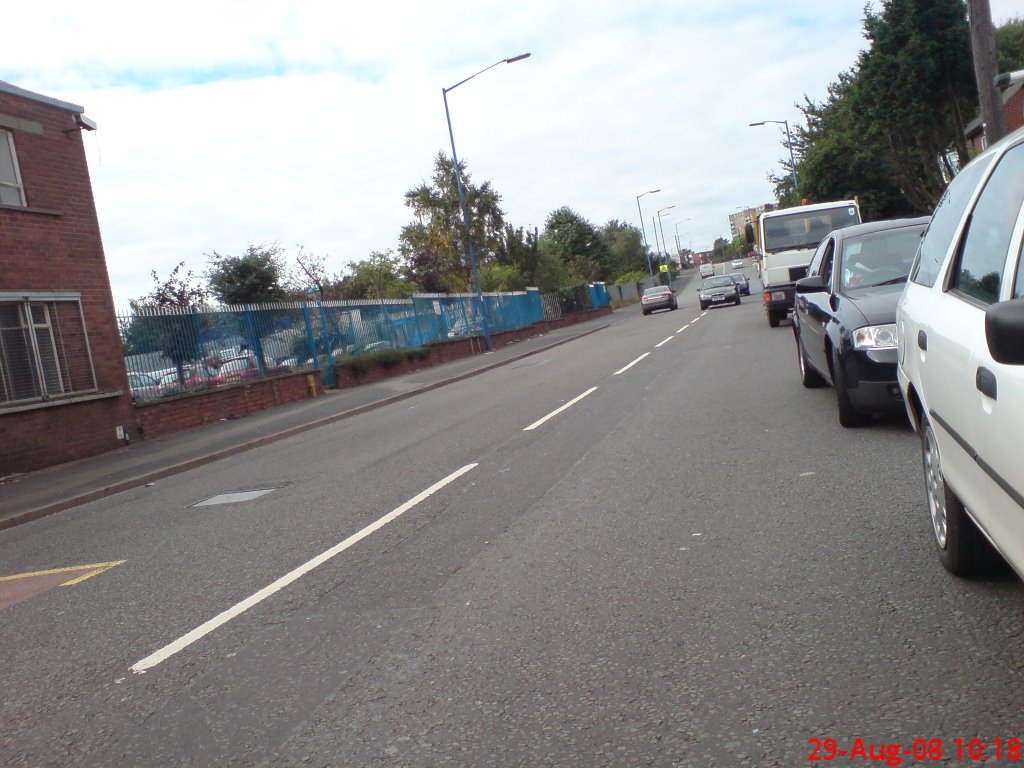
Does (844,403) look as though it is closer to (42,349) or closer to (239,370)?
(42,349)

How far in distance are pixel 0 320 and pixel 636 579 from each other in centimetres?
1326

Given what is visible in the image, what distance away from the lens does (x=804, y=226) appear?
2205 centimetres

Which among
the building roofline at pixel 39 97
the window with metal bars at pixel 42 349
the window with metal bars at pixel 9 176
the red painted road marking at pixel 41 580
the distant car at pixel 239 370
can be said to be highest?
the building roofline at pixel 39 97

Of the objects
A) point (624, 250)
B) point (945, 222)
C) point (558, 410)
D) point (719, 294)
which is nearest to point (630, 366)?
point (558, 410)

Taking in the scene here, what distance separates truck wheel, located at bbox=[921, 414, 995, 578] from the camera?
12.8 ft

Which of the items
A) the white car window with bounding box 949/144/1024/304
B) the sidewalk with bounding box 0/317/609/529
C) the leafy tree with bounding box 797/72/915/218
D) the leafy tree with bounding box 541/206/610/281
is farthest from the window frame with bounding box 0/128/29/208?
the leafy tree with bounding box 541/206/610/281

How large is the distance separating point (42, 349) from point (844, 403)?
1287 cm

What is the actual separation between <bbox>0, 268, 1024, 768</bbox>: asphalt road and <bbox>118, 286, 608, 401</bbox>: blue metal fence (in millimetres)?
9535

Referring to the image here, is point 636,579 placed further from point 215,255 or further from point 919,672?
Result: point 215,255

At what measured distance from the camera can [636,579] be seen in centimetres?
474

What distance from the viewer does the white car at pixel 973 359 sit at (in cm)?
266

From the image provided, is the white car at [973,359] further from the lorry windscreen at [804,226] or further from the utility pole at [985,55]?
the lorry windscreen at [804,226]

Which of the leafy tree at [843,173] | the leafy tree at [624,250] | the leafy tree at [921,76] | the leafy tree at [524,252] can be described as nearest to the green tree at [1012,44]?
the leafy tree at [843,173]

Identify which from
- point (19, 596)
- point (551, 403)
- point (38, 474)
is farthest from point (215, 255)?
point (19, 596)
